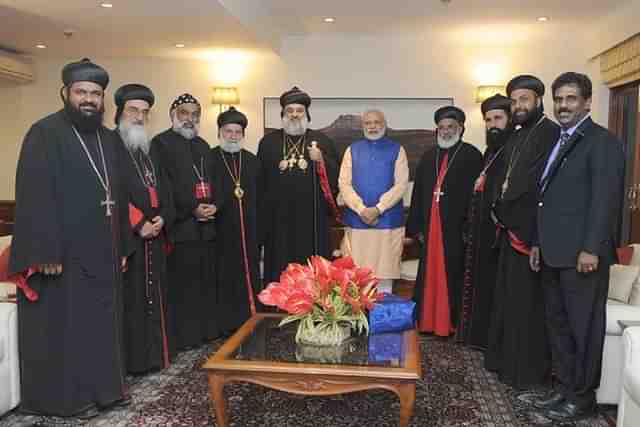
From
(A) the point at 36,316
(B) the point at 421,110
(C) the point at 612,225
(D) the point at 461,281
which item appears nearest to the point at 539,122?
(C) the point at 612,225

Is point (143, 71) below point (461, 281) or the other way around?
the other way around

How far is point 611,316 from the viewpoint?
330 centimetres

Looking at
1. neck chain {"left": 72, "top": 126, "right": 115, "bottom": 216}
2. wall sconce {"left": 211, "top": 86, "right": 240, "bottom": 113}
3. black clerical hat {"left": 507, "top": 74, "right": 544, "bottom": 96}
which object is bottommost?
neck chain {"left": 72, "top": 126, "right": 115, "bottom": 216}

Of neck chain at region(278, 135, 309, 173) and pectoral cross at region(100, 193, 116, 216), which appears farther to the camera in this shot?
neck chain at region(278, 135, 309, 173)

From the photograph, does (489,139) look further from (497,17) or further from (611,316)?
(497,17)

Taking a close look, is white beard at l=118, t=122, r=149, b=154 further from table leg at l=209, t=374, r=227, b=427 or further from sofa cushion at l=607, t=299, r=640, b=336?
sofa cushion at l=607, t=299, r=640, b=336

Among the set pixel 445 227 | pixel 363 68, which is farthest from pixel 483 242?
pixel 363 68

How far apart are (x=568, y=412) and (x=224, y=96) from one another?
5810mm

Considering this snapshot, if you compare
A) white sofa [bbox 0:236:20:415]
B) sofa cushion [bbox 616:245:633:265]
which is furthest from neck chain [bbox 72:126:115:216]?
sofa cushion [bbox 616:245:633:265]

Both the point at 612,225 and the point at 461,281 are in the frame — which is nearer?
the point at 612,225

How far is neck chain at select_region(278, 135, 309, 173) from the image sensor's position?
473 cm

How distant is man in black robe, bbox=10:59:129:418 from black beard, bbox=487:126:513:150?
106 inches

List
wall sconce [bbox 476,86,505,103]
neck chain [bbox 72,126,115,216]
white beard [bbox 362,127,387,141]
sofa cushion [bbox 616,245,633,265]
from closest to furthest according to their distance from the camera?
neck chain [bbox 72,126,115,216] → sofa cushion [bbox 616,245,633,265] → white beard [bbox 362,127,387,141] → wall sconce [bbox 476,86,505,103]

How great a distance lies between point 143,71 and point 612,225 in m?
6.66
